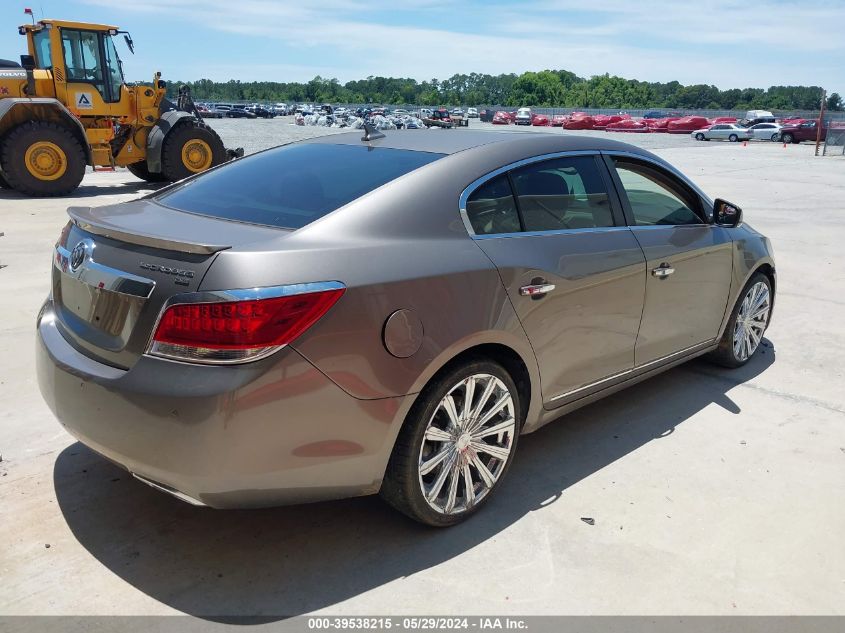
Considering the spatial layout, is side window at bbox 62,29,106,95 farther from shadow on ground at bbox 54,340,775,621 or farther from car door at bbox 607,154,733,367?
car door at bbox 607,154,733,367

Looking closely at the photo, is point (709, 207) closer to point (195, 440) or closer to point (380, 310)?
point (380, 310)

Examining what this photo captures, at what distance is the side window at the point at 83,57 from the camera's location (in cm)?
1387

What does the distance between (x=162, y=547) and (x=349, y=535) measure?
74 cm

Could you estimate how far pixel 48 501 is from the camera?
3.19 m

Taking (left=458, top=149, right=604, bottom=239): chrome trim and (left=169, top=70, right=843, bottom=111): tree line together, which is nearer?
(left=458, top=149, right=604, bottom=239): chrome trim

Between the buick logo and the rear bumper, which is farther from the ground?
the buick logo

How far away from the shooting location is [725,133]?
45.8m

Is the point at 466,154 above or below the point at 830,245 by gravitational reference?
above

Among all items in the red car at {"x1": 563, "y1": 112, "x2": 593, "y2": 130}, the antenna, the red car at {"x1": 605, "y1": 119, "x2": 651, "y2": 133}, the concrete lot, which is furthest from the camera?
the red car at {"x1": 563, "y1": 112, "x2": 593, "y2": 130}

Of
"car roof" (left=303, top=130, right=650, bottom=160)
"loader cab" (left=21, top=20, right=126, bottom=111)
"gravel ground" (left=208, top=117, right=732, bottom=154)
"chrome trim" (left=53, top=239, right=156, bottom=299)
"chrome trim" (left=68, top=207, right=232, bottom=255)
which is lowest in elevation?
"gravel ground" (left=208, top=117, right=732, bottom=154)

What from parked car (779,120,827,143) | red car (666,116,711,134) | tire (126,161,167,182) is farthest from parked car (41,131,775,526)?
red car (666,116,711,134)

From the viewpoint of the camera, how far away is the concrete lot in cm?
268

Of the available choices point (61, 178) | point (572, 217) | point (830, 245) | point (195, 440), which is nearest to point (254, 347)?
point (195, 440)

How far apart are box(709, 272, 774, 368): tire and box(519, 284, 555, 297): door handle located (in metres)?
2.08
